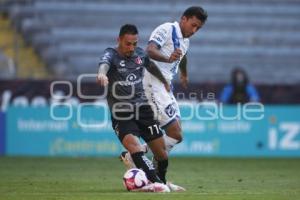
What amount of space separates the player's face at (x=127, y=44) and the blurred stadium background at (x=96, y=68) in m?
5.79

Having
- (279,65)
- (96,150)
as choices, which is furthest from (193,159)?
(279,65)

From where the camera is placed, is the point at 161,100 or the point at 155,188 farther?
the point at 161,100

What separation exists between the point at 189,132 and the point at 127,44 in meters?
10.1

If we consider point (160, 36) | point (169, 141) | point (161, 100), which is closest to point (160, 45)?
point (160, 36)

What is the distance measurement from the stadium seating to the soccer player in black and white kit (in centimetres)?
1221

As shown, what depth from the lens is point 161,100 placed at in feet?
40.5

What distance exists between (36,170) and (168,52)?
4.81 meters

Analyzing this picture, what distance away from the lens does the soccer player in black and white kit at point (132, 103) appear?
11.6m

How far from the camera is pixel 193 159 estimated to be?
20500 millimetres

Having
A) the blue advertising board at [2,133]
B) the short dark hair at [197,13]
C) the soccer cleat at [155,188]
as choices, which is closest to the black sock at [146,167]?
the soccer cleat at [155,188]

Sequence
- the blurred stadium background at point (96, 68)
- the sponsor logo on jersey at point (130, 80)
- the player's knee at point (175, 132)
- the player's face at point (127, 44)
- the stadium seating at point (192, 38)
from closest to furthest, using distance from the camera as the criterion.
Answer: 1. the player's face at point (127, 44)
2. the sponsor logo on jersey at point (130, 80)
3. the player's knee at point (175, 132)
4. the blurred stadium background at point (96, 68)
5. the stadium seating at point (192, 38)

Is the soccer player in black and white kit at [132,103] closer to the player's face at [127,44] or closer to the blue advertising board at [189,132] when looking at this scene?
the player's face at [127,44]

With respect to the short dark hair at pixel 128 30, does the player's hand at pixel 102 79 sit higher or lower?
lower

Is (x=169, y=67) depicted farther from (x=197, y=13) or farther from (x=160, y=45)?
(x=197, y=13)
